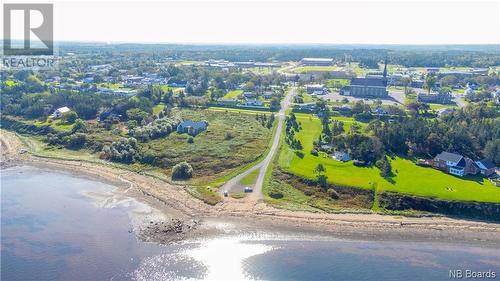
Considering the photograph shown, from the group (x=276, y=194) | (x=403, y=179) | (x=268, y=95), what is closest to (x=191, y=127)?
(x=276, y=194)

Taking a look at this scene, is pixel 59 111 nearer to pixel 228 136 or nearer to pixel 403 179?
pixel 228 136

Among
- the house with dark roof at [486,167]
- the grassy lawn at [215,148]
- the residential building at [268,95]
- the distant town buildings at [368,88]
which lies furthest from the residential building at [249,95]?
the house with dark roof at [486,167]

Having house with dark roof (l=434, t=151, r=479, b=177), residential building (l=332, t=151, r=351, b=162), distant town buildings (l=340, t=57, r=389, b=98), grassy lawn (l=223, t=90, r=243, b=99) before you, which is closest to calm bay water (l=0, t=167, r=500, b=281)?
house with dark roof (l=434, t=151, r=479, b=177)

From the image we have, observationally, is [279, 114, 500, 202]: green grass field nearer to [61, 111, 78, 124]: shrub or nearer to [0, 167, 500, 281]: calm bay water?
[0, 167, 500, 281]: calm bay water

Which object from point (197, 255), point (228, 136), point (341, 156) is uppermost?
point (228, 136)

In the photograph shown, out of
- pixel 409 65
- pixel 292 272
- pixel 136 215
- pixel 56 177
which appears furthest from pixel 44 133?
pixel 409 65

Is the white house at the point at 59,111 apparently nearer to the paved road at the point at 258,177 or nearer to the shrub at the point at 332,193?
the paved road at the point at 258,177
